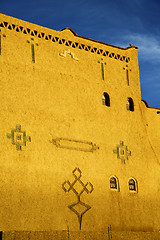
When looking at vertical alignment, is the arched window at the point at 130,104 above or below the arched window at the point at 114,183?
above

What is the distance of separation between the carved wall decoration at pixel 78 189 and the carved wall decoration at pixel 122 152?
1892mm

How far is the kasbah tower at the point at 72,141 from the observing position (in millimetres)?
15906

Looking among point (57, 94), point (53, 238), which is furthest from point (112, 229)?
point (57, 94)

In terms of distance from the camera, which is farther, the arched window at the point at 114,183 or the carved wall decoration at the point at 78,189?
the arched window at the point at 114,183

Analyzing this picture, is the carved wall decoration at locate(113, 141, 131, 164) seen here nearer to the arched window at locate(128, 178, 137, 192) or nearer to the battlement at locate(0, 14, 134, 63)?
the arched window at locate(128, 178, 137, 192)

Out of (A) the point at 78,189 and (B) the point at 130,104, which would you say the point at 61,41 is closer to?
(B) the point at 130,104

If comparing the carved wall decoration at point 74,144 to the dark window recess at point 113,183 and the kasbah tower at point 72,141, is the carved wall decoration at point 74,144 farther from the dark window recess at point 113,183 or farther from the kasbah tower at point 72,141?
the dark window recess at point 113,183

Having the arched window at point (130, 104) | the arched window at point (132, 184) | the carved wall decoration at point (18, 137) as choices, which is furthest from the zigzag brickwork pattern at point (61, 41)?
the arched window at point (132, 184)

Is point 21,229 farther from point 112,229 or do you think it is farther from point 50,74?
point 50,74

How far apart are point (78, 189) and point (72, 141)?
171 centimetres

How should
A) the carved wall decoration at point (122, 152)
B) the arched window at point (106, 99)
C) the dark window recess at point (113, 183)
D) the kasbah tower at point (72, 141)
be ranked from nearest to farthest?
the kasbah tower at point (72, 141) → the dark window recess at point (113, 183) → the carved wall decoration at point (122, 152) → the arched window at point (106, 99)

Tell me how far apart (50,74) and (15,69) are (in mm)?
1422

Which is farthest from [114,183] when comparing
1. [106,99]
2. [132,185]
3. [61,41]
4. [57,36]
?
[57,36]

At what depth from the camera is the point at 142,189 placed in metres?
19.0
